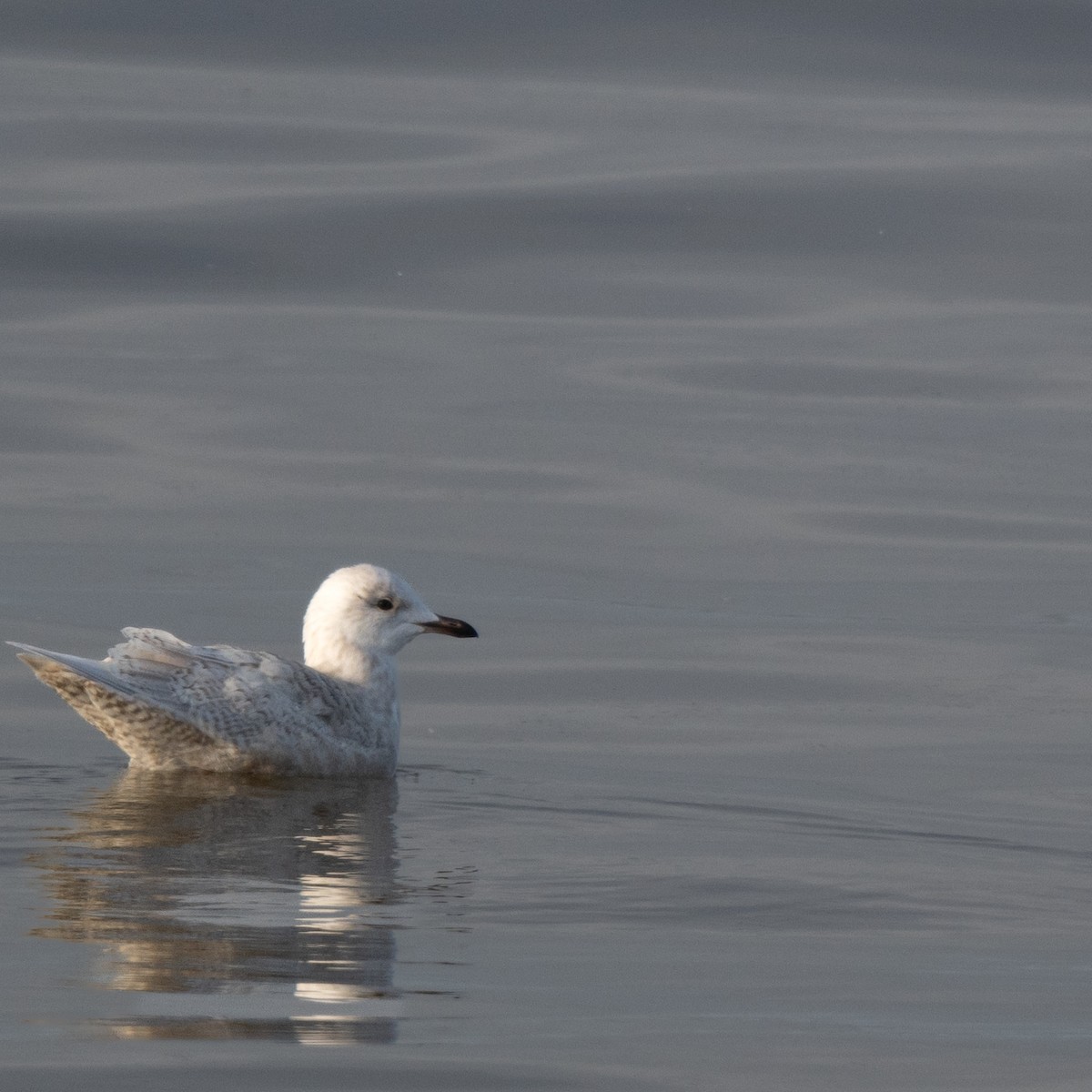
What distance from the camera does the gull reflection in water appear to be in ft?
17.5

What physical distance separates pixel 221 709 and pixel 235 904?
204 centimetres

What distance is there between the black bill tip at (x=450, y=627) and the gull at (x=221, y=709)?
345mm

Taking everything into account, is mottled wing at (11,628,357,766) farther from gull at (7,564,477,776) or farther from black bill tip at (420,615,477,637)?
black bill tip at (420,615,477,637)

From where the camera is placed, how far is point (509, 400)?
47.7 feet

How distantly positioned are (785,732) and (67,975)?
13.3 ft

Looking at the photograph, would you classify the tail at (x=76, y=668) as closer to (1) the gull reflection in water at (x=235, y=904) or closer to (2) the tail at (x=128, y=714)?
(2) the tail at (x=128, y=714)

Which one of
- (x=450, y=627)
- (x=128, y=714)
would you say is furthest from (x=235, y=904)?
(x=450, y=627)

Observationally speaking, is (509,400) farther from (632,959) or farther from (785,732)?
(632,959)

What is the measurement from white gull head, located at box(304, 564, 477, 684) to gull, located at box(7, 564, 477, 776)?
25 centimetres

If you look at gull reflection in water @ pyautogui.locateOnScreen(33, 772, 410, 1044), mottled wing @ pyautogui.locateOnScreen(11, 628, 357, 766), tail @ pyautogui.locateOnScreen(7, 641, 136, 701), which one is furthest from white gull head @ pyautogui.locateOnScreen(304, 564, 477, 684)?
tail @ pyautogui.locateOnScreen(7, 641, 136, 701)

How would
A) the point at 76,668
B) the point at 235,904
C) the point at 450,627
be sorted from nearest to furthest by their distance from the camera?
the point at 235,904, the point at 76,668, the point at 450,627

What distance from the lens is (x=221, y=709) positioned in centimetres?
830

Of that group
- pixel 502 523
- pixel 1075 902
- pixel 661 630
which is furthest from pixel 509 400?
pixel 1075 902

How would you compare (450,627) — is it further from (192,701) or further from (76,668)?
(76,668)
